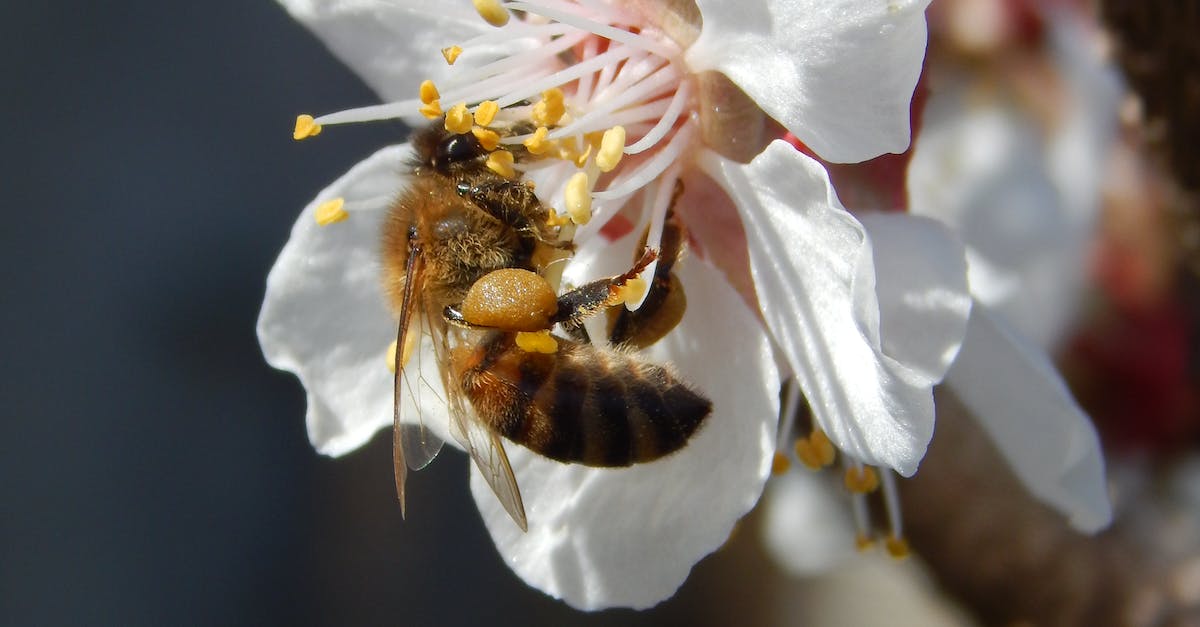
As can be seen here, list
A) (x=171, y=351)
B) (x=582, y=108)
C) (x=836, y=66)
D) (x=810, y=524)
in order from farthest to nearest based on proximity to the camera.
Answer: (x=171, y=351)
(x=810, y=524)
(x=582, y=108)
(x=836, y=66)

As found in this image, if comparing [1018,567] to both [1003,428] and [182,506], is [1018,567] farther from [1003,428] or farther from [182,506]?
[182,506]

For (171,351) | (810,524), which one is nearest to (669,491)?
(810,524)

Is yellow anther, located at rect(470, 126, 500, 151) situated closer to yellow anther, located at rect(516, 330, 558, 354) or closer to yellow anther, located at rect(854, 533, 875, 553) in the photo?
yellow anther, located at rect(516, 330, 558, 354)

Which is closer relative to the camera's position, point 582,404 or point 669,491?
point 582,404

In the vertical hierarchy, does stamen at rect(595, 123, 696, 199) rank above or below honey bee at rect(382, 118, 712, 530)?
above

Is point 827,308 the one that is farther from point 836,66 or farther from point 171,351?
point 171,351

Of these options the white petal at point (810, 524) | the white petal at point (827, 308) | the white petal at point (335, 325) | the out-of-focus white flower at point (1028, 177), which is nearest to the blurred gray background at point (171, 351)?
the white petal at point (810, 524)

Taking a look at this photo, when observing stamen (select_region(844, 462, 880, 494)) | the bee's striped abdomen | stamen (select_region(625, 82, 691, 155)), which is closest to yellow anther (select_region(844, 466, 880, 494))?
stamen (select_region(844, 462, 880, 494))

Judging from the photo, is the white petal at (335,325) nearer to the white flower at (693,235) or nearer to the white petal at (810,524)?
the white flower at (693,235)
